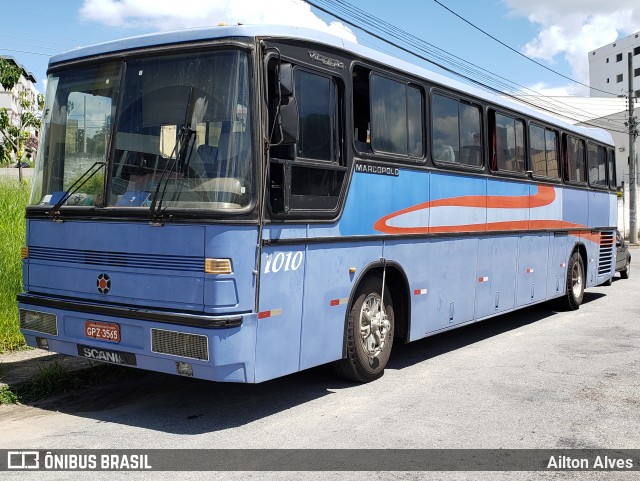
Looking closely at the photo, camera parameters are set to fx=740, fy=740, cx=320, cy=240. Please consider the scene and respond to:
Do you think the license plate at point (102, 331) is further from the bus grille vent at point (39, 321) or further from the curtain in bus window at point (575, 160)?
the curtain in bus window at point (575, 160)

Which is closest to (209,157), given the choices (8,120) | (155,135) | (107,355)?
(155,135)

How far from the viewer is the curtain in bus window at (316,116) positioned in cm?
645

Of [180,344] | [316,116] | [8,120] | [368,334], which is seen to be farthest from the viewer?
[8,120]

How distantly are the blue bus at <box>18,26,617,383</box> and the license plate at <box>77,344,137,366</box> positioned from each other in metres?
0.01

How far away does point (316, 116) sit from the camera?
21.8 ft

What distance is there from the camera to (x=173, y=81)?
19.9 ft

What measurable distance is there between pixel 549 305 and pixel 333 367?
7.61 metres

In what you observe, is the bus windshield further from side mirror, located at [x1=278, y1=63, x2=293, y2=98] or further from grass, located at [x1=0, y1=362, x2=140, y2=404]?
grass, located at [x1=0, y1=362, x2=140, y2=404]

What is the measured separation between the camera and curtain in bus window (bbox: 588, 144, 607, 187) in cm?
1422

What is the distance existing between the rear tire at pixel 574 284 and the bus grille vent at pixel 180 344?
8975 mm

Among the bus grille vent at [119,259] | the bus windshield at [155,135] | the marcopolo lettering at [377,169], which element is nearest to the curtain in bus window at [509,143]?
the marcopolo lettering at [377,169]

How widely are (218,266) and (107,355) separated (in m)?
1.39

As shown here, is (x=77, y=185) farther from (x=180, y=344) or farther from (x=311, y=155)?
(x=311, y=155)

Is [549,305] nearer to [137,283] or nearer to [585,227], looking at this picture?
[585,227]
